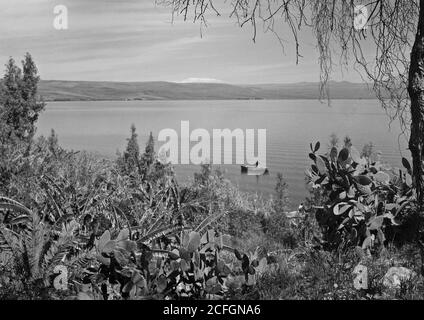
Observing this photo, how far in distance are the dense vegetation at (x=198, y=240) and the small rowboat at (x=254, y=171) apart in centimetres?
1101

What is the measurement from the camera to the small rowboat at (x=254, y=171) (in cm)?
1845

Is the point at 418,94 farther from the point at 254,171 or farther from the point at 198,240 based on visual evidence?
the point at 254,171

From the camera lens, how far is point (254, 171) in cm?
1870

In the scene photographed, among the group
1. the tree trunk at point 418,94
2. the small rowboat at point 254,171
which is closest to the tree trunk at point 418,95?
the tree trunk at point 418,94

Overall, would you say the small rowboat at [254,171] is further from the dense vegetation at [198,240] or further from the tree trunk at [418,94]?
the tree trunk at [418,94]

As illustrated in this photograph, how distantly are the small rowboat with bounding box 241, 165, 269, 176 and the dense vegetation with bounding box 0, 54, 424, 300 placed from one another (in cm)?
1101

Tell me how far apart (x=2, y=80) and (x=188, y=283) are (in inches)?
432

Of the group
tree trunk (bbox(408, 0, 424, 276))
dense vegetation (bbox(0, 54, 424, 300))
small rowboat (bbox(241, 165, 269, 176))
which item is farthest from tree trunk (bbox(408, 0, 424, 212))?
small rowboat (bbox(241, 165, 269, 176))

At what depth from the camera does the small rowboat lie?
18445 mm

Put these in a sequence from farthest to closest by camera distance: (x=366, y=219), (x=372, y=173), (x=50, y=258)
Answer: (x=372, y=173) < (x=366, y=219) < (x=50, y=258)

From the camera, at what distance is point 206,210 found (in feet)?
22.4

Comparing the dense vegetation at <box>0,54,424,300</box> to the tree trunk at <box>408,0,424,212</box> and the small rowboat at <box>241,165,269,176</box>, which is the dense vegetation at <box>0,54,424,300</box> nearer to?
the tree trunk at <box>408,0,424,212</box>
